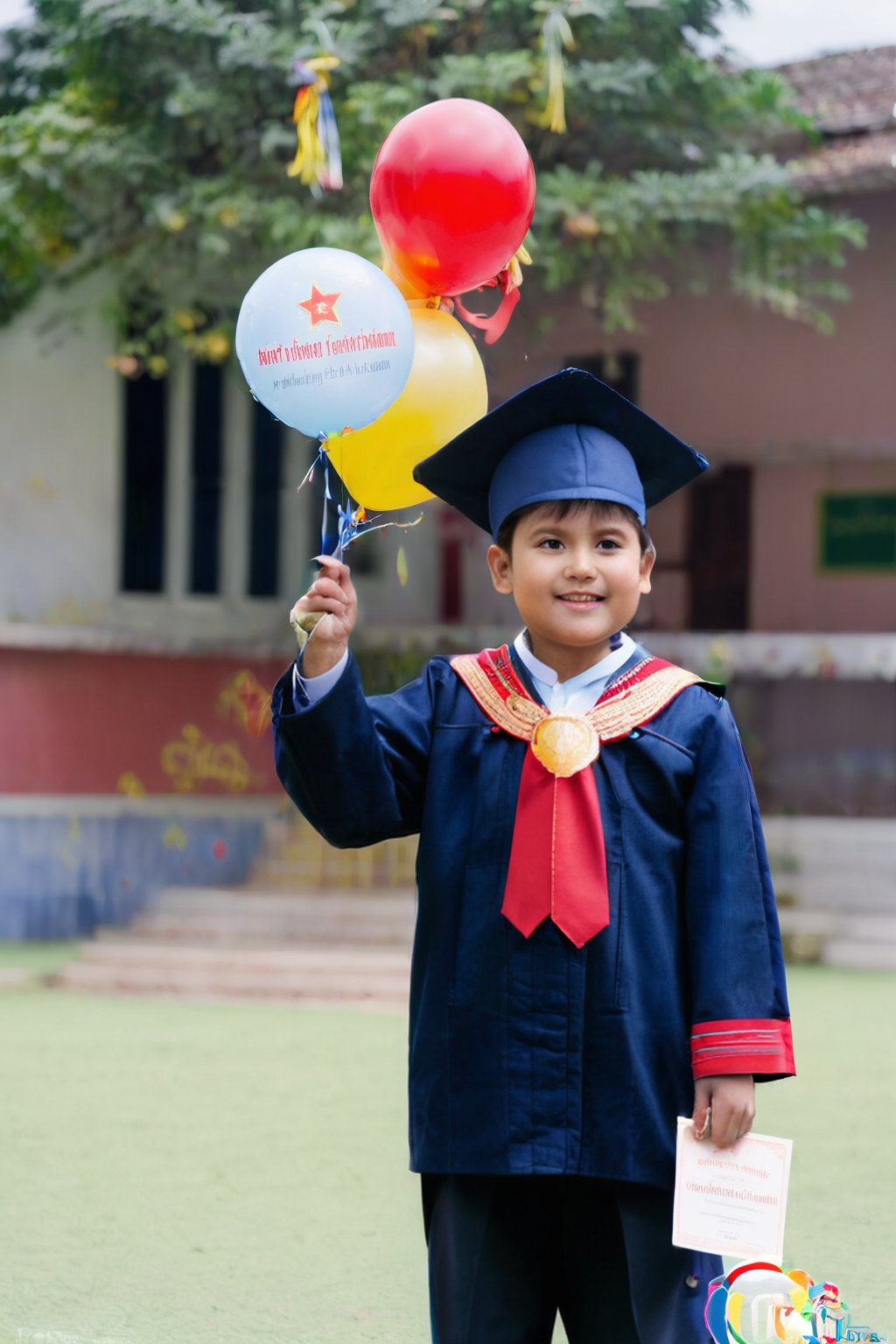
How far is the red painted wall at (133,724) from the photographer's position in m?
9.83

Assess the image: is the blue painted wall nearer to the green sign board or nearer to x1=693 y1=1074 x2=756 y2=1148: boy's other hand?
the green sign board

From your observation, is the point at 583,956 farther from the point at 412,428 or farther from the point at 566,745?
the point at 412,428

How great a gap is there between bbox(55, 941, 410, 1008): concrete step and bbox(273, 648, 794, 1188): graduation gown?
5638mm

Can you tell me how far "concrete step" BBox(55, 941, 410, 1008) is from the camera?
27.1 feet

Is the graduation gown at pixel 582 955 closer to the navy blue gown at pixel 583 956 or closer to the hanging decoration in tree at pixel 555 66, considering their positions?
the navy blue gown at pixel 583 956

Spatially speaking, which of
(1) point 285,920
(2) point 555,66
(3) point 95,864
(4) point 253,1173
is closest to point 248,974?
(1) point 285,920

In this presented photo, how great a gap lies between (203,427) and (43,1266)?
6919mm

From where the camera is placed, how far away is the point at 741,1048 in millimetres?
2410

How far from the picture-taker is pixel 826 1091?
20.2 feet

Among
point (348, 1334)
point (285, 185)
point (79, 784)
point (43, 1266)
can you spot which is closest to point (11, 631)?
point (79, 784)

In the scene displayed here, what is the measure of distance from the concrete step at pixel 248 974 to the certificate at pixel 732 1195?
5753 millimetres

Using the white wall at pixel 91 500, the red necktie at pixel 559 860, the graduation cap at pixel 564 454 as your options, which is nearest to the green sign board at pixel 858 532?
the white wall at pixel 91 500

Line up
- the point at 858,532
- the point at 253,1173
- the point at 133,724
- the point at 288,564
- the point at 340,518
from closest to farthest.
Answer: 1. the point at 340,518
2. the point at 253,1173
3. the point at 133,724
4. the point at 288,564
5. the point at 858,532

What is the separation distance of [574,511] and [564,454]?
8 cm
